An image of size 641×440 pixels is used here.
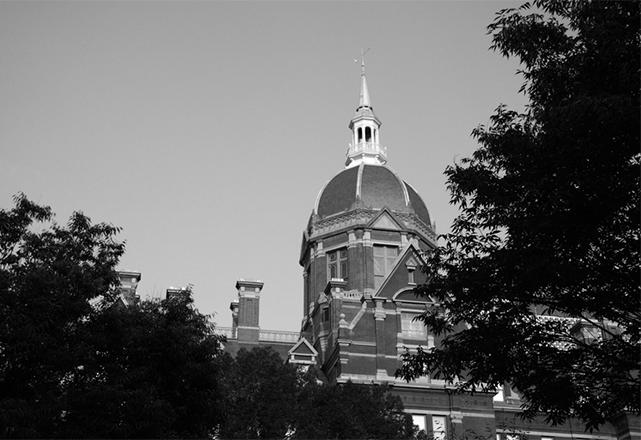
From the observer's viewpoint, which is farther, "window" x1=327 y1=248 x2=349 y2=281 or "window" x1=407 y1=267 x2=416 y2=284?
"window" x1=327 y1=248 x2=349 y2=281

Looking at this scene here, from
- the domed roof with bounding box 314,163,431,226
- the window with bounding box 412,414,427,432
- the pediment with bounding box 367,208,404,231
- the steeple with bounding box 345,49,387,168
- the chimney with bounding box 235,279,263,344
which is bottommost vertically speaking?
the window with bounding box 412,414,427,432

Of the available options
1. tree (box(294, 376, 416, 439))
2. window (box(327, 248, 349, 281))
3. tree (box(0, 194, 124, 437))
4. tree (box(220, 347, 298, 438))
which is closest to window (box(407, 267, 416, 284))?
window (box(327, 248, 349, 281))

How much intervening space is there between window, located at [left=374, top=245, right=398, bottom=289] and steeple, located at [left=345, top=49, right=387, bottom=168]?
8971 mm

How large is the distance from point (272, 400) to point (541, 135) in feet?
53.4

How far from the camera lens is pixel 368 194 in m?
55.3

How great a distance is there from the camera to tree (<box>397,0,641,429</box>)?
17688mm

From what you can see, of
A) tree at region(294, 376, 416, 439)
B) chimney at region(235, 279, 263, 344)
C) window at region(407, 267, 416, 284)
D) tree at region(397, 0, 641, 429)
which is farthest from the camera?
chimney at region(235, 279, 263, 344)

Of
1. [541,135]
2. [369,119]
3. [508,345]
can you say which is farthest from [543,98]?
[369,119]

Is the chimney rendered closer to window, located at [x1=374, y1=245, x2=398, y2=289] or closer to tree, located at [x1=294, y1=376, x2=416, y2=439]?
window, located at [x1=374, y1=245, x2=398, y2=289]

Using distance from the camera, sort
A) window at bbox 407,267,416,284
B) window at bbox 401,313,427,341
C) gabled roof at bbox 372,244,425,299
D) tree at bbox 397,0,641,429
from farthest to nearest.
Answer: window at bbox 407,267,416,284 → gabled roof at bbox 372,244,425,299 → window at bbox 401,313,427,341 → tree at bbox 397,0,641,429

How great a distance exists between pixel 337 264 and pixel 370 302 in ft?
32.6

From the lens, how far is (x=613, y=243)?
18453mm

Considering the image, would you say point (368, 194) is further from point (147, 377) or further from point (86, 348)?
point (86, 348)

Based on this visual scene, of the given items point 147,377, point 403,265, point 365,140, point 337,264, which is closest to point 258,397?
point 147,377
